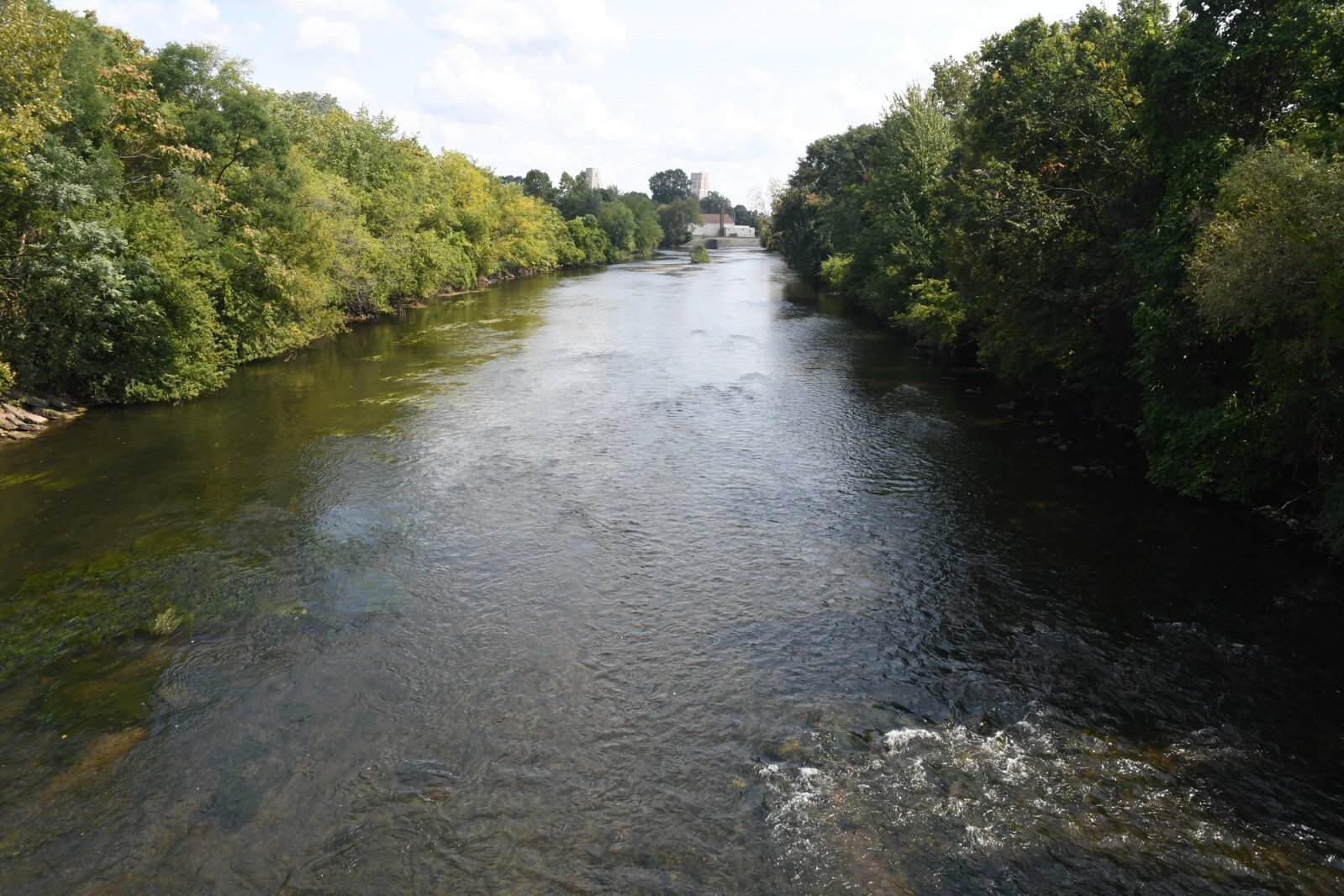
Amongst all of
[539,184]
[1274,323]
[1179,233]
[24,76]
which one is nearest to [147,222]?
[24,76]

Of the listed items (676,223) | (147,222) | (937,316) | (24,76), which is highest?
(676,223)

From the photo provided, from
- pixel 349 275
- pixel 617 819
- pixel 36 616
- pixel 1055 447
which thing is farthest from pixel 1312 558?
pixel 349 275

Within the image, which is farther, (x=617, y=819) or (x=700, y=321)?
(x=700, y=321)

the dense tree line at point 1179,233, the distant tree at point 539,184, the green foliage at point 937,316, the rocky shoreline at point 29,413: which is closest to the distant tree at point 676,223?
the distant tree at point 539,184

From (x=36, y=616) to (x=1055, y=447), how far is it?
25.3 m

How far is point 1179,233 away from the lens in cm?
1712

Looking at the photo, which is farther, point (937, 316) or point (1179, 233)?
point (937, 316)

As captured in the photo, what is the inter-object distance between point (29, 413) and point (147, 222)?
24.5 feet

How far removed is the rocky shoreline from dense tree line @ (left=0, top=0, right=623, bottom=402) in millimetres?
666

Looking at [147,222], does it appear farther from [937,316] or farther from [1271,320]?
[1271,320]

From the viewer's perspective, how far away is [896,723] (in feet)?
36.3

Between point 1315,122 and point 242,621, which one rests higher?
point 1315,122

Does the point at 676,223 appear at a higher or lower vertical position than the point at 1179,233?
higher

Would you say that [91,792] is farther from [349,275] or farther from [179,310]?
[349,275]
